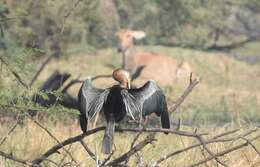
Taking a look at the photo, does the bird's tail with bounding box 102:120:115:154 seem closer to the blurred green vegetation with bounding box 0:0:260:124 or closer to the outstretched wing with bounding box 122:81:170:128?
the outstretched wing with bounding box 122:81:170:128

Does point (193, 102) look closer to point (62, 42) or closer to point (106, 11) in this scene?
point (62, 42)

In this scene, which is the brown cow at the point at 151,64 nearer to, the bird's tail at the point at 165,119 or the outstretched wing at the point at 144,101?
the bird's tail at the point at 165,119

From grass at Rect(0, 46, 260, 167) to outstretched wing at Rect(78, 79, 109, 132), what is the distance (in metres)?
0.48

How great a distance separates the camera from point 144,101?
14.9ft

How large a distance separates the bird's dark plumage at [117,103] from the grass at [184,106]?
0.51m

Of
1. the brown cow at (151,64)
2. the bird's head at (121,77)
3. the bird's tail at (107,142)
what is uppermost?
the brown cow at (151,64)

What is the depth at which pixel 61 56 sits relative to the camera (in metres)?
23.2

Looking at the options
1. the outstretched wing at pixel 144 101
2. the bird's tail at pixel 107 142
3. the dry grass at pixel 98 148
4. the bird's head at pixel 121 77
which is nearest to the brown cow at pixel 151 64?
the dry grass at pixel 98 148

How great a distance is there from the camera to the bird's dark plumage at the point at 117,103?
4.46 m

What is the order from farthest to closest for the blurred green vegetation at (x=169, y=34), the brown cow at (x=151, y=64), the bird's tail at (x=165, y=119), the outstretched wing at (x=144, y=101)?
the brown cow at (x=151, y=64), the blurred green vegetation at (x=169, y=34), the bird's tail at (x=165, y=119), the outstretched wing at (x=144, y=101)

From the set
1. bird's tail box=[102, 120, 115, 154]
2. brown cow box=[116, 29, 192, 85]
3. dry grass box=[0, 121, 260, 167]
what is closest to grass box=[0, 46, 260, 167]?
dry grass box=[0, 121, 260, 167]

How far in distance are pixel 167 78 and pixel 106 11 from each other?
20.3 feet

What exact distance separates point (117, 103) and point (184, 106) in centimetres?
1033

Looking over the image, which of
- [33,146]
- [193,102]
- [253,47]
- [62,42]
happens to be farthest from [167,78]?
[33,146]
